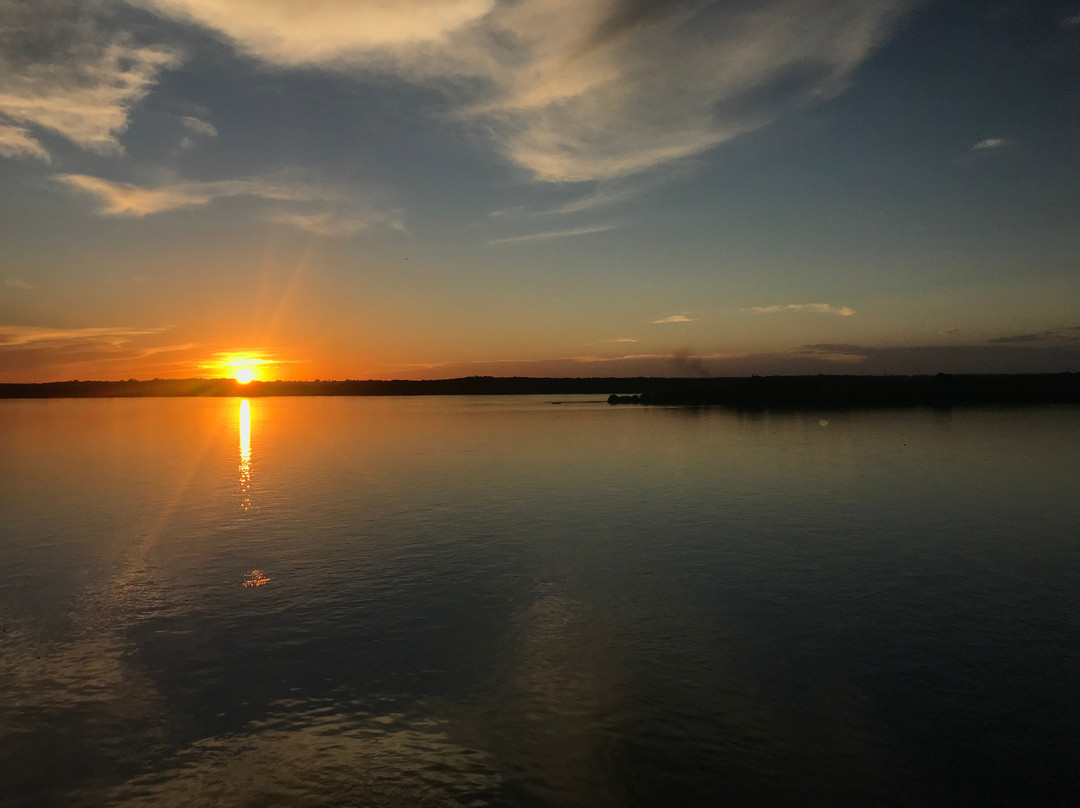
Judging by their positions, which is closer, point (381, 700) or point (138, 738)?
point (138, 738)

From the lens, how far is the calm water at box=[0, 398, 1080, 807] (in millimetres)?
9969

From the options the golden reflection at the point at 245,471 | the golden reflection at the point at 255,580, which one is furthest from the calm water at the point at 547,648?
the golden reflection at the point at 245,471

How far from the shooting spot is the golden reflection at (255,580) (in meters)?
19.5

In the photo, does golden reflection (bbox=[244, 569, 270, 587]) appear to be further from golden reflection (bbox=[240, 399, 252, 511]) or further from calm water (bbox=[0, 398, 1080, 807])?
golden reflection (bbox=[240, 399, 252, 511])

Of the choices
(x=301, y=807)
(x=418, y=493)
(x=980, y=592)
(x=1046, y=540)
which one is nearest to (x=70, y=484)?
(x=418, y=493)

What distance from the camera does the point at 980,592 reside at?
701 inches

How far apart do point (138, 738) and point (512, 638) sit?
6917 millimetres

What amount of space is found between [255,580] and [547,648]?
9.68m

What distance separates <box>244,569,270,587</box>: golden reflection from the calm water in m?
0.15

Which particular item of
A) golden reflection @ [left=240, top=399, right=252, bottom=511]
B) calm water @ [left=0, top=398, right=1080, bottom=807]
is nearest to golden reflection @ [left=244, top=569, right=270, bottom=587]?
calm water @ [left=0, top=398, right=1080, bottom=807]

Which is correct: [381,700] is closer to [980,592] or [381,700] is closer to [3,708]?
[3,708]

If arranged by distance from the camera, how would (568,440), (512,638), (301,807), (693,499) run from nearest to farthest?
1. (301,807)
2. (512,638)
3. (693,499)
4. (568,440)

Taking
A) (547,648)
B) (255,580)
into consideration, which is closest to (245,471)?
(255,580)

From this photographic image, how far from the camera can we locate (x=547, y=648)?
14484 millimetres
